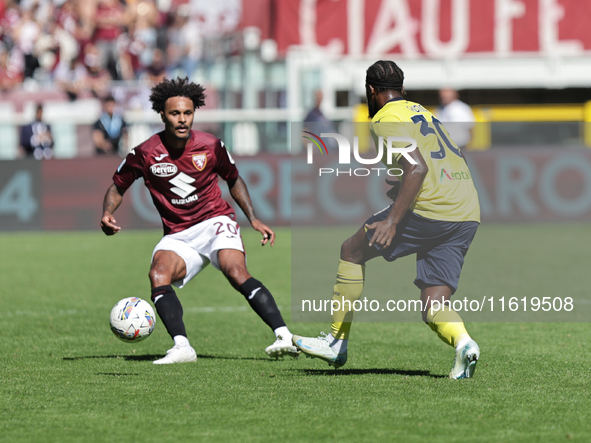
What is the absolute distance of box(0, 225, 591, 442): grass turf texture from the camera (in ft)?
14.9

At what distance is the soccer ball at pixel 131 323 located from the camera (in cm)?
647

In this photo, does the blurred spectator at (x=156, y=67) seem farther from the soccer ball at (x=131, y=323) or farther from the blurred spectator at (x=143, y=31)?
the soccer ball at (x=131, y=323)

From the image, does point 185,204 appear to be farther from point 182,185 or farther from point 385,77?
point 385,77

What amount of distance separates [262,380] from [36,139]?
1266cm

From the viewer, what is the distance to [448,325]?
564 centimetres

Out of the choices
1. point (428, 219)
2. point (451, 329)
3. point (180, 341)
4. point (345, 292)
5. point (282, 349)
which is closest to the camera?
point (451, 329)

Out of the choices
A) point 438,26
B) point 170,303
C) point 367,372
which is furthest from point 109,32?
point 367,372

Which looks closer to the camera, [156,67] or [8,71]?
[156,67]

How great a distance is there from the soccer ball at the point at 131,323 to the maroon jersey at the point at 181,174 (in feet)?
2.18

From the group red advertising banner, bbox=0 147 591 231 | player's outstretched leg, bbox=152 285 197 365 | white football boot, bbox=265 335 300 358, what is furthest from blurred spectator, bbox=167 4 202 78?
white football boot, bbox=265 335 300 358

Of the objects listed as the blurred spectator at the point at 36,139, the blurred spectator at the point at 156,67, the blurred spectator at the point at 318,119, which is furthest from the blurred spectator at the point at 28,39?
the blurred spectator at the point at 318,119

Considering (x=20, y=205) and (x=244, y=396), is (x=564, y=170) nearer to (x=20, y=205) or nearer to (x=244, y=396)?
(x=20, y=205)

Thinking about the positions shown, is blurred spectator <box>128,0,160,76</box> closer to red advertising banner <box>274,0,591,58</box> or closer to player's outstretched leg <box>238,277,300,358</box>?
red advertising banner <box>274,0,591,58</box>

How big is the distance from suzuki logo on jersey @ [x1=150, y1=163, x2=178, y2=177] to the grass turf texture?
130 cm
